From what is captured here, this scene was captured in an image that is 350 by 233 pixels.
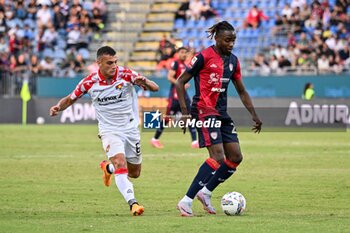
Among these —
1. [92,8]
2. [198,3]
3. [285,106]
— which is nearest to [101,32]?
[92,8]

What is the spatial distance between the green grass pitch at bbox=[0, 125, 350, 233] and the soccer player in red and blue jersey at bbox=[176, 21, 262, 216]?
54 cm

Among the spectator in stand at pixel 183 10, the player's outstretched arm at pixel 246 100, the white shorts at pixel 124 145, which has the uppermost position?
the player's outstretched arm at pixel 246 100

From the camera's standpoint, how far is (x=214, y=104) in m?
12.0

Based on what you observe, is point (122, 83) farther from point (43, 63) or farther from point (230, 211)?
point (43, 63)

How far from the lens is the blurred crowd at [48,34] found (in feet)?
129

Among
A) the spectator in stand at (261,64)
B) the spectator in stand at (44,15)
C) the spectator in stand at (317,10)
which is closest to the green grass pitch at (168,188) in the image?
the spectator in stand at (261,64)

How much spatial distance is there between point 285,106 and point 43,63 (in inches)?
444

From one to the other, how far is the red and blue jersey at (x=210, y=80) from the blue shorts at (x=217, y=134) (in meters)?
0.12

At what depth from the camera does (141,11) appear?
4225 cm

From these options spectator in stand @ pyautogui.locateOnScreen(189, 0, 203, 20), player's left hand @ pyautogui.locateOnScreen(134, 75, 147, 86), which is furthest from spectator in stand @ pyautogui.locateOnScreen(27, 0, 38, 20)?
player's left hand @ pyautogui.locateOnScreen(134, 75, 147, 86)

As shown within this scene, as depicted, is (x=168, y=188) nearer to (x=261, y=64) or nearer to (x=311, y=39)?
(x=261, y=64)

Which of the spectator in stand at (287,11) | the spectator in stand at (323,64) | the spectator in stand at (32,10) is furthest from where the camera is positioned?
the spectator in stand at (32,10)

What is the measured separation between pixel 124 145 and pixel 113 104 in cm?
57

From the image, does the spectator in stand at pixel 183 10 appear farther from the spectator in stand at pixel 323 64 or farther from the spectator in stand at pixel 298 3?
the spectator in stand at pixel 323 64
